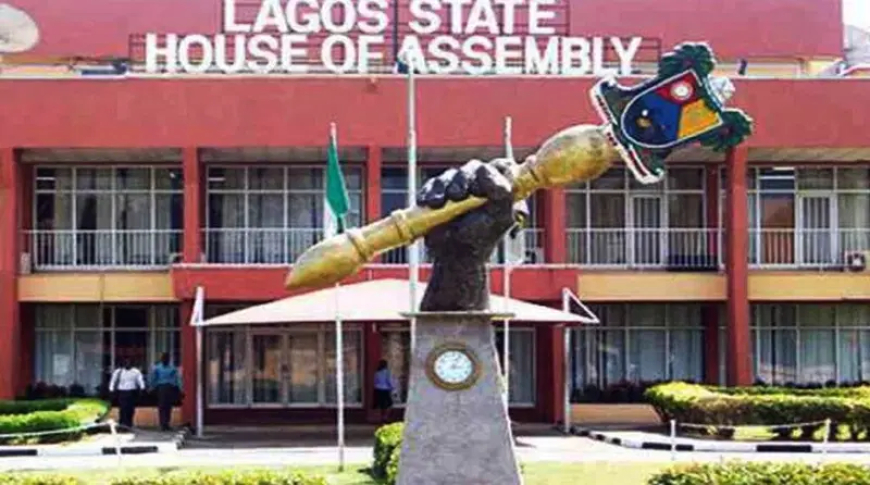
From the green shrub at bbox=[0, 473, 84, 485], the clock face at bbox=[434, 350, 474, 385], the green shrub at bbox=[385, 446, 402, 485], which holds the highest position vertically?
the clock face at bbox=[434, 350, 474, 385]

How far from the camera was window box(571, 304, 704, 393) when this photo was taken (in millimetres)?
35688

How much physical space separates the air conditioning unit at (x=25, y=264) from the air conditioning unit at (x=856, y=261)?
657 inches

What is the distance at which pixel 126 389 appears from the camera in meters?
31.4

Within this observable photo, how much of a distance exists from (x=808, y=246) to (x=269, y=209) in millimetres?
11422

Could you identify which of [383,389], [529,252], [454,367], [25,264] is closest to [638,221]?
[529,252]

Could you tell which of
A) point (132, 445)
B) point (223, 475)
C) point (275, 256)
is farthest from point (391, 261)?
point (223, 475)

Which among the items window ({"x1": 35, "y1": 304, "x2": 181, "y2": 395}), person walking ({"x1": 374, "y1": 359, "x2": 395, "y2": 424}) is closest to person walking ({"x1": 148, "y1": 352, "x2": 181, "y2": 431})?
window ({"x1": 35, "y1": 304, "x2": 181, "y2": 395})

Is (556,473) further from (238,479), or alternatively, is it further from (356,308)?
(356,308)

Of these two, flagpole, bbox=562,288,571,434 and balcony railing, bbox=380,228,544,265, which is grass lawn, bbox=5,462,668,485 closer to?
flagpole, bbox=562,288,571,434

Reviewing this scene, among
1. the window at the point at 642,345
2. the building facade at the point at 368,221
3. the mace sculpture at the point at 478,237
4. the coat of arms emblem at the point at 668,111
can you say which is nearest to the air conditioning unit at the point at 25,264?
the building facade at the point at 368,221

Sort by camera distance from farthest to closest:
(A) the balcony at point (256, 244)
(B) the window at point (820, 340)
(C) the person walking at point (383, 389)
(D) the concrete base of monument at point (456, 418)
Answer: (B) the window at point (820, 340)
(A) the balcony at point (256, 244)
(C) the person walking at point (383, 389)
(D) the concrete base of monument at point (456, 418)

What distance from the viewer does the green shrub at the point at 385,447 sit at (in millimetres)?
19594

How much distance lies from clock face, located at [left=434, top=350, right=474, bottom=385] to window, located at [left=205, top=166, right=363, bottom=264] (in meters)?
20.5

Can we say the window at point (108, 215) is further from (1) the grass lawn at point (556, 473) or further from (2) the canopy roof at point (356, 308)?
(1) the grass lawn at point (556, 473)
